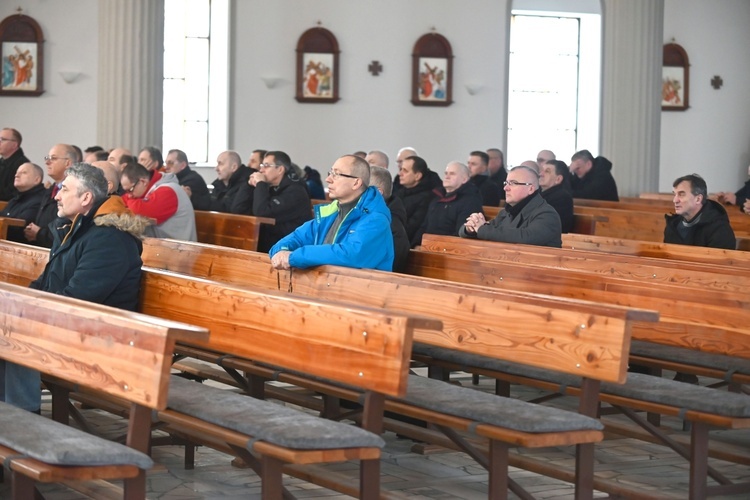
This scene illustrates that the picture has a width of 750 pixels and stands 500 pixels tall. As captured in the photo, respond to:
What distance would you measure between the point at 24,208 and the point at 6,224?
2.57ft

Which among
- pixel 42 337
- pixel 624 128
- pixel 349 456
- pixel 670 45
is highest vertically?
pixel 670 45

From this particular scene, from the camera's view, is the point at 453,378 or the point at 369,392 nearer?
the point at 369,392

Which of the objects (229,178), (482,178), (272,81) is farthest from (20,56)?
(482,178)

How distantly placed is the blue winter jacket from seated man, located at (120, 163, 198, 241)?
275 cm

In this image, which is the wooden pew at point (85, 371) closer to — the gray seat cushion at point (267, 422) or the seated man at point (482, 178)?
the gray seat cushion at point (267, 422)

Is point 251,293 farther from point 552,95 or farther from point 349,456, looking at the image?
point 552,95

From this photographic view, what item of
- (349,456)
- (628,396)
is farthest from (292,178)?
(349,456)

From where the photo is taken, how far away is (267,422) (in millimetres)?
4223

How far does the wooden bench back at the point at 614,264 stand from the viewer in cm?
607

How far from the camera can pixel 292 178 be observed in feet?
34.6

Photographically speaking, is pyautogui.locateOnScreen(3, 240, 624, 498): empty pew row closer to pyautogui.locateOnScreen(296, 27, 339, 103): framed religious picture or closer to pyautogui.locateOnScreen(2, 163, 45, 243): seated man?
pyautogui.locateOnScreen(2, 163, 45, 243): seated man

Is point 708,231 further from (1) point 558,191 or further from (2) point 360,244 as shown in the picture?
(2) point 360,244

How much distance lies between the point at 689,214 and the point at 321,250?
339 centimetres

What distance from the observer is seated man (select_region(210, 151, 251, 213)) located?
12234mm
